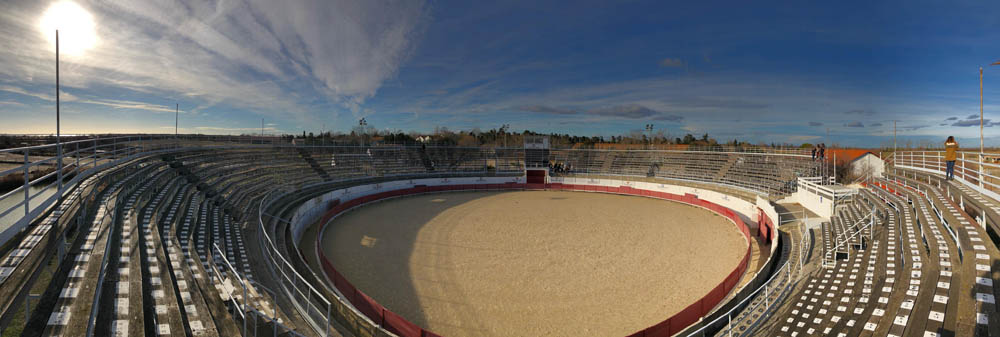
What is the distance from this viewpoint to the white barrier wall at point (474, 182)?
21.2m

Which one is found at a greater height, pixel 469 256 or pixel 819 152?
pixel 819 152

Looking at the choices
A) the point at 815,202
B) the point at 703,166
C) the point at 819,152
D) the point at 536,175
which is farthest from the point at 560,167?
the point at 815,202

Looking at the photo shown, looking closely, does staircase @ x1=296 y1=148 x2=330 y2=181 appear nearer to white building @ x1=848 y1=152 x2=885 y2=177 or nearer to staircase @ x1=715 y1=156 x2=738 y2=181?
staircase @ x1=715 y1=156 x2=738 y2=181

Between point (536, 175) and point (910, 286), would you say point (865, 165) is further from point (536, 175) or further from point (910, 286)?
point (910, 286)

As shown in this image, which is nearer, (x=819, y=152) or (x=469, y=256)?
(x=469, y=256)

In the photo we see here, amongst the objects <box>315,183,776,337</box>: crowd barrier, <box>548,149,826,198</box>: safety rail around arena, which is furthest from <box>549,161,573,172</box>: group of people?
<box>315,183,776,337</box>: crowd barrier

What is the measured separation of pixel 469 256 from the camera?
15.6 metres

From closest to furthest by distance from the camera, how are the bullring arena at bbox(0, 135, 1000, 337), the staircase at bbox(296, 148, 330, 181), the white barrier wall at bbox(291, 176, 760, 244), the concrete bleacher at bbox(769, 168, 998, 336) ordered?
the bullring arena at bbox(0, 135, 1000, 337)
the concrete bleacher at bbox(769, 168, 998, 336)
the white barrier wall at bbox(291, 176, 760, 244)
the staircase at bbox(296, 148, 330, 181)

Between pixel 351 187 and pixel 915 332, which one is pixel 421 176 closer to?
pixel 351 187

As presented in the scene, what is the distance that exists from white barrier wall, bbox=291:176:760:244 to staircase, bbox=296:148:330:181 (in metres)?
2.78

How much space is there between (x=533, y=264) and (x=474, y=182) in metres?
23.9

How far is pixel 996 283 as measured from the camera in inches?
226

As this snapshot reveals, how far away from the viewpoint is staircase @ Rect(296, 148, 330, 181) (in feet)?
100

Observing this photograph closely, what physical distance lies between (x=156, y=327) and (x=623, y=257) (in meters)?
14.3
